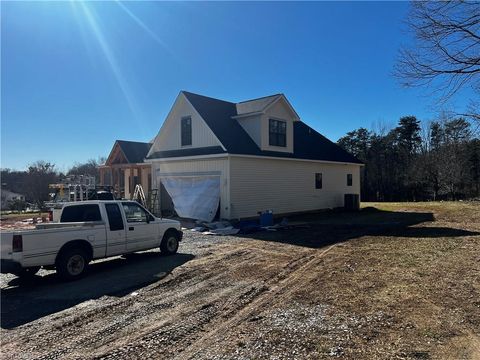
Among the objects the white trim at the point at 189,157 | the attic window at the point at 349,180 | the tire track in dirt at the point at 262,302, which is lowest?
the tire track in dirt at the point at 262,302

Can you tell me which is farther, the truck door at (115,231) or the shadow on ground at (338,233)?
the shadow on ground at (338,233)

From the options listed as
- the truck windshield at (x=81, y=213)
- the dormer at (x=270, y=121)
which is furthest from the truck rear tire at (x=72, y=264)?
the dormer at (x=270, y=121)

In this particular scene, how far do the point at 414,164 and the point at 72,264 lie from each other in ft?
156

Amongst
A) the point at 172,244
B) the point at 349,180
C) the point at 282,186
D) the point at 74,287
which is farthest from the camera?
the point at 349,180

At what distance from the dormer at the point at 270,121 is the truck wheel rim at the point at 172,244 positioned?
35.2 feet

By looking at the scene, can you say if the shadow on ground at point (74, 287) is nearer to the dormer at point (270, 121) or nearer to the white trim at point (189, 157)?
the white trim at point (189, 157)

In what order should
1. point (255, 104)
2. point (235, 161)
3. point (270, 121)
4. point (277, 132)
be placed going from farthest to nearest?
point (255, 104), point (277, 132), point (270, 121), point (235, 161)

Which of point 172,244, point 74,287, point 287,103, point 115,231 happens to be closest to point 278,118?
point 287,103

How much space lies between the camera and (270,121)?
2102 centimetres

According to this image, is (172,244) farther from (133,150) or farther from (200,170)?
(133,150)

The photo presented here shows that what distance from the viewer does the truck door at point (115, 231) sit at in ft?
28.2

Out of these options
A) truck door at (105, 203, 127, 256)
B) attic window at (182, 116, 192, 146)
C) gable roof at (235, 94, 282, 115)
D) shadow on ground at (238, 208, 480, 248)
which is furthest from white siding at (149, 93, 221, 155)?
truck door at (105, 203, 127, 256)

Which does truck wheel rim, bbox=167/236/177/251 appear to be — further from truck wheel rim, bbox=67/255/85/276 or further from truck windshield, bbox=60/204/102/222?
truck wheel rim, bbox=67/255/85/276

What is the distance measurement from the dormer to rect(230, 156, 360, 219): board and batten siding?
117 centimetres
